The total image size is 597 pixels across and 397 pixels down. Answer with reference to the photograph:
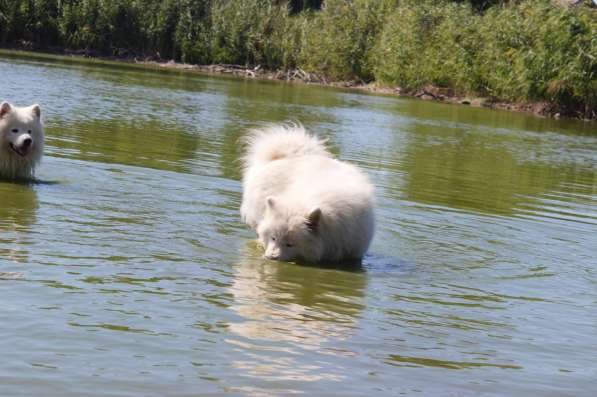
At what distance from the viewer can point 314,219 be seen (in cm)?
890

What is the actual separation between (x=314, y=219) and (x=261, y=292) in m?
1.42

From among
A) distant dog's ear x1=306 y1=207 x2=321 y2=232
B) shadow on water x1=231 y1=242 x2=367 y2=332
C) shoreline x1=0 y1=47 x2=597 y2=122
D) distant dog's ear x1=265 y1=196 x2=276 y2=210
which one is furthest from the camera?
shoreline x1=0 y1=47 x2=597 y2=122

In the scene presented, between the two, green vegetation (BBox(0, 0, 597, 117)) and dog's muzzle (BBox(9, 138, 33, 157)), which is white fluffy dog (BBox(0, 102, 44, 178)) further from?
green vegetation (BBox(0, 0, 597, 117))

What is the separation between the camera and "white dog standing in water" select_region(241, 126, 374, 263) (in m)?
9.02

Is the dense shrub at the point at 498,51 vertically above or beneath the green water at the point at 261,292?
above

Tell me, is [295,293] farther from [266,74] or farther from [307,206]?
[266,74]

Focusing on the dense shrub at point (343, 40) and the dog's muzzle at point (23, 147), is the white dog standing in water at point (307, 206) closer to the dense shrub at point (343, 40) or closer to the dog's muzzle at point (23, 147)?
the dog's muzzle at point (23, 147)

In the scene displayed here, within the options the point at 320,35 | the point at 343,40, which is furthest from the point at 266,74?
the point at 343,40

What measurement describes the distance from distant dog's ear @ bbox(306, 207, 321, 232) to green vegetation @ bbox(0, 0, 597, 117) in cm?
4774

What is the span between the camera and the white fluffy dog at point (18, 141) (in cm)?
1219

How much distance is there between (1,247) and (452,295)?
162 inches

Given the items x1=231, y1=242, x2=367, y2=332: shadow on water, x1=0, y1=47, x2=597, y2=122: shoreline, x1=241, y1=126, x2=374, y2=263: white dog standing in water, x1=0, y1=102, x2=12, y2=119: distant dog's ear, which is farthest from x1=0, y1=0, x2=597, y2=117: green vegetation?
x1=231, y1=242, x2=367, y2=332: shadow on water

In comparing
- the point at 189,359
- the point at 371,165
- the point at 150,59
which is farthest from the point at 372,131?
the point at 150,59

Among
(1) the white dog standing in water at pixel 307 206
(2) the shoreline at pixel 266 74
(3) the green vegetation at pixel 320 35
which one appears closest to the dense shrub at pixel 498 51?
(3) the green vegetation at pixel 320 35
